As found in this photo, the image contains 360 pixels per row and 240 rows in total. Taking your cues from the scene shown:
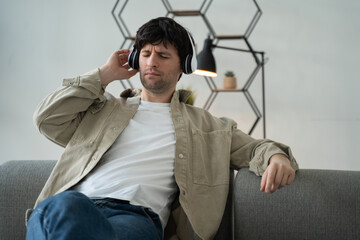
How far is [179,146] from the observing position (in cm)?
141

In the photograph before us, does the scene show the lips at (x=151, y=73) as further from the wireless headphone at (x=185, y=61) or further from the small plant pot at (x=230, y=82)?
the small plant pot at (x=230, y=82)

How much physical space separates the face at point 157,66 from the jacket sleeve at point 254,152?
0.34 m

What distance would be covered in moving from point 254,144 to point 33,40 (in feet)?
8.85

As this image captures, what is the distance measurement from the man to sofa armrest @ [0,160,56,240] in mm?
75

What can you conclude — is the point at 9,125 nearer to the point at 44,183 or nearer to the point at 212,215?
the point at 44,183

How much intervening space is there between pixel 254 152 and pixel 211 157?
161 millimetres

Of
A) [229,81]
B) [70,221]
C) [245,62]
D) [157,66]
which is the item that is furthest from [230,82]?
[70,221]

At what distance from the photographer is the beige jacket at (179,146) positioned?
51.6 inches

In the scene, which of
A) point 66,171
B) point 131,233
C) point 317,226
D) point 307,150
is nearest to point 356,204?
point 317,226

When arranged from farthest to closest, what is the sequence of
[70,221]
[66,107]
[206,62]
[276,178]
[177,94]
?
[206,62]
[177,94]
[66,107]
[276,178]
[70,221]

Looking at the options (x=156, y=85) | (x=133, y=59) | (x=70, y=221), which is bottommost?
(x=70, y=221)

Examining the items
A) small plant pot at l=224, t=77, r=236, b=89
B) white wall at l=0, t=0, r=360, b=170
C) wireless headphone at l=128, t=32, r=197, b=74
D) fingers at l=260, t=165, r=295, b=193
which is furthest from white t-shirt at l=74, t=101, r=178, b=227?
white wall at l=0, t=0, r=360, b=170

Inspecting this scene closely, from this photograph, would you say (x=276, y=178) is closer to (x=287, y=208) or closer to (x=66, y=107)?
(x=287, y=208)

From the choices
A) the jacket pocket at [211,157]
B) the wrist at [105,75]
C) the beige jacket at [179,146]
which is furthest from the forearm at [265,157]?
the wrist at [105,75]
